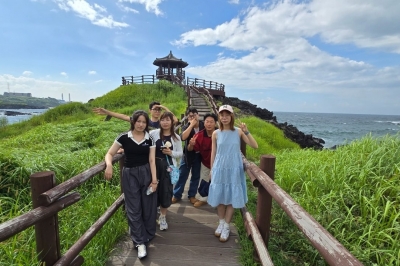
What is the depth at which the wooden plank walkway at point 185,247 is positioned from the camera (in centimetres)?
273

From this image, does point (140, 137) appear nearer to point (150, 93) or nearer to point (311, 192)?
point (311, 192)

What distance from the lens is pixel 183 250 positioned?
9.67ft

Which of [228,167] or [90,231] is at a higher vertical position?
[228,167]

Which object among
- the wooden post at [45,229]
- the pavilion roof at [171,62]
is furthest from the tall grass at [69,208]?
the pavilion roof at [171,62]

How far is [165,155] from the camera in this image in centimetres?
328

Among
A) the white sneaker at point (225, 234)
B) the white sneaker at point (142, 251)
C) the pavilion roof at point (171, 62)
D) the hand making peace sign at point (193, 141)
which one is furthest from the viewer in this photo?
the pavilion roof at point (171, 62)

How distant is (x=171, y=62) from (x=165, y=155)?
32098mm

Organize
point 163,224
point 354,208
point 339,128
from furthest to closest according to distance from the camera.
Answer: point 339,128
point 163,224
point 354,208

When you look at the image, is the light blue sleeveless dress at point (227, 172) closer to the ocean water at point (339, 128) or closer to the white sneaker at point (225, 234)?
the white sneaker at point (225, 234)

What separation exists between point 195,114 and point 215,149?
121cm

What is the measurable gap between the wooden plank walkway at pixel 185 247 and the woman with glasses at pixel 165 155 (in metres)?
0.28

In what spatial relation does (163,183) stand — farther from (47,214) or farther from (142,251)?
(47,214)

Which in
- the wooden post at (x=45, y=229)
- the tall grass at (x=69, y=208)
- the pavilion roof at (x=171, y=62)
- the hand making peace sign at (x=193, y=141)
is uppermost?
the pavilion roof at (x=171, y=62)

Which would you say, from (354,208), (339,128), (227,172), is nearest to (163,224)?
(227,172)
